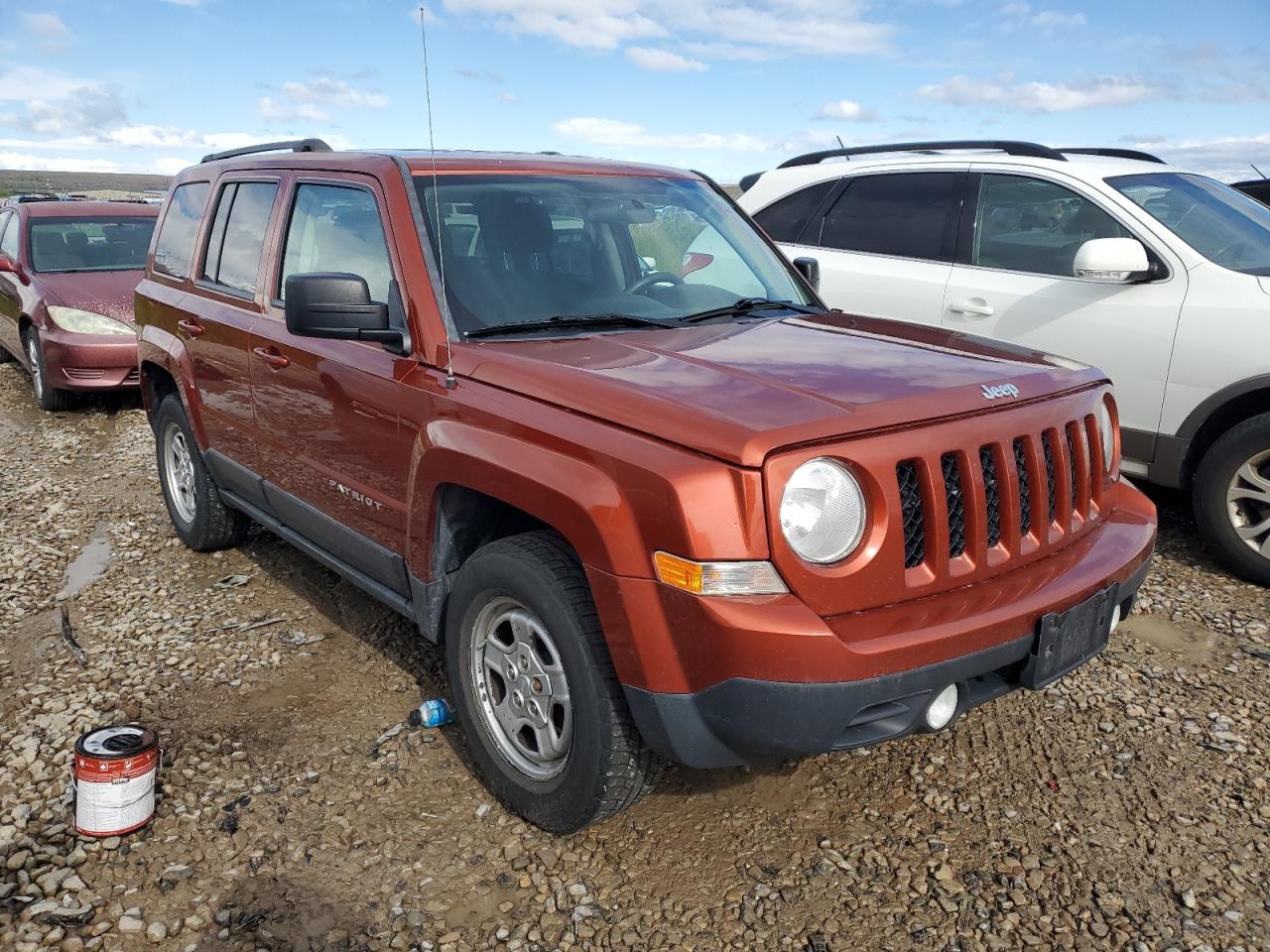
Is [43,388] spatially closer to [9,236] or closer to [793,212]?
[9,236]

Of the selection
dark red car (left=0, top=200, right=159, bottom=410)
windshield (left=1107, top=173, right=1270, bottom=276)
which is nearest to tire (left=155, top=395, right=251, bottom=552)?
dark red car (left=0, top=200, right=159, bottom=410)

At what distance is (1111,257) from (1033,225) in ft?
2.72

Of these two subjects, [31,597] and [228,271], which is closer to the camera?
[228,271]

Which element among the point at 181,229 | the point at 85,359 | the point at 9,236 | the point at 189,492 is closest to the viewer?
the point at 181,229

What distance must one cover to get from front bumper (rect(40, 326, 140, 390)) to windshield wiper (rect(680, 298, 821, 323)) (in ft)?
22.5

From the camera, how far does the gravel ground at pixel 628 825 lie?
2547 millimetres

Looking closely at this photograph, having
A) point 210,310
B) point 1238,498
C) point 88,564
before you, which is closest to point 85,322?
point 88,564

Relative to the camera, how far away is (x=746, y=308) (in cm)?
351

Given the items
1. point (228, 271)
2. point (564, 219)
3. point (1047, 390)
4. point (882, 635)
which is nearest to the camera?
point (882, 635)

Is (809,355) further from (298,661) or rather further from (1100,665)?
(298,661)

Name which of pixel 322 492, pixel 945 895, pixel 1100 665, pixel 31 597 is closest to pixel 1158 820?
pixel 945 895

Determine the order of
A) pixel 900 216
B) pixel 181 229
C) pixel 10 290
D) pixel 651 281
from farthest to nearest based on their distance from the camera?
pixel 10 290 → pixel 900 216 → pixel 181 229 → pixel 651 281

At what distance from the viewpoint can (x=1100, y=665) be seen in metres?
3.88

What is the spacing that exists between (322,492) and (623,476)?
1.79 m
